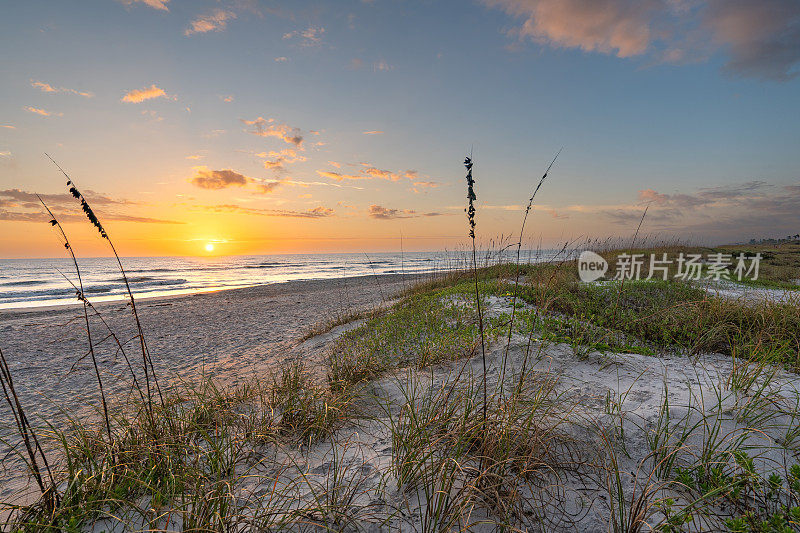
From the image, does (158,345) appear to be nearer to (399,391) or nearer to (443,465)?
(399,391)

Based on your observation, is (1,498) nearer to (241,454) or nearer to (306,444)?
(241,454)

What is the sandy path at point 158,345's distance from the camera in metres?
6.45

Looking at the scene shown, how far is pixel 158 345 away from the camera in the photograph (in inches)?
388

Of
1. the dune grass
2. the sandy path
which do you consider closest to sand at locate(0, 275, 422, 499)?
the sandy path

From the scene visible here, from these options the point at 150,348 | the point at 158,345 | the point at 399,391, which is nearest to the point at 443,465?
the point at 399,391

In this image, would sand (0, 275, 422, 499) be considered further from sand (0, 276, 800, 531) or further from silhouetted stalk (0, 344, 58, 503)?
silhouetted stalk (0, 344, 58, 503)

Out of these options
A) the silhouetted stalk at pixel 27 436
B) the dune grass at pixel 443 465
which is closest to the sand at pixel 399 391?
the dune grass at pixel 443 465

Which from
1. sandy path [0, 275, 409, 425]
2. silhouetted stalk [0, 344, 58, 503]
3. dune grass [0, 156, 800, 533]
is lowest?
sandy path [0, 275, 409, 425]

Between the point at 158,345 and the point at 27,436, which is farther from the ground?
the point at 27,436

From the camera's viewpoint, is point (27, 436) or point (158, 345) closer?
point (27, 436)

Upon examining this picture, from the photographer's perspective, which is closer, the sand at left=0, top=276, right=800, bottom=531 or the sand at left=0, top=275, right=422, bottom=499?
the sand at left=0, top=276, right=800, bottom=531

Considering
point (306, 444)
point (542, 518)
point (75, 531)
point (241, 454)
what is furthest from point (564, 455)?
point (75, 531)

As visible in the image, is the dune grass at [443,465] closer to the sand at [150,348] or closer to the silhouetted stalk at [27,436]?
the silhouetted stalk at [27,436]

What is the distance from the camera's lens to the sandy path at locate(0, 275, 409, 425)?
6453mm
